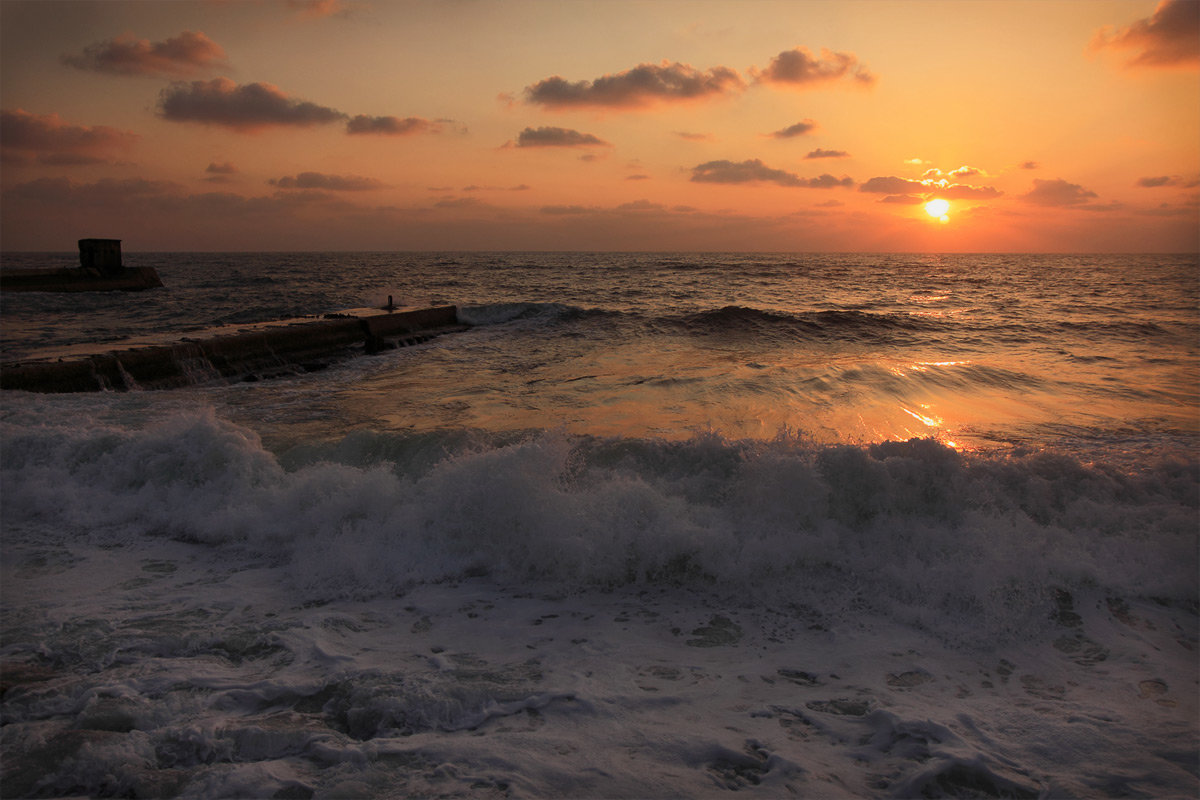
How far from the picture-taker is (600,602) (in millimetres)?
4086

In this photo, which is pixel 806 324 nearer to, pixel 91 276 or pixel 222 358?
pixel 222 358

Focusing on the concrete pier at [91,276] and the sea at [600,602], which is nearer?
the sea at [600,602]

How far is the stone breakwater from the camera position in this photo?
9.43 meters

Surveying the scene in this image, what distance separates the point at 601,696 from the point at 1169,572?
4.04 meters

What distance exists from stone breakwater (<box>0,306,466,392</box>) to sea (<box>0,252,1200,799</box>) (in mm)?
1081

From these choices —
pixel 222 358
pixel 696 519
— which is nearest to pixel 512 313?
pixel 222 358

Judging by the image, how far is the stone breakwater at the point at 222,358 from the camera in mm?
9430

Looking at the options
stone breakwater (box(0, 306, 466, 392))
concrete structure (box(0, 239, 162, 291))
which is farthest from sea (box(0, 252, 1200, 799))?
concrete structure (box(0, 239, 162, 291))

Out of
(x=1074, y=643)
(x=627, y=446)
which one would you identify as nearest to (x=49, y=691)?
(x=627, y=446)

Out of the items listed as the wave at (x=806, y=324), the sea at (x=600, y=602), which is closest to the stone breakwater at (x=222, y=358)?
the sea at (x=600, y=602)

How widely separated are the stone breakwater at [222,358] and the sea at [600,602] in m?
1.08

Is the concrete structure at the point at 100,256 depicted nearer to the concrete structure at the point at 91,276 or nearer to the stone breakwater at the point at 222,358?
the concrete structure at the point at 91,276

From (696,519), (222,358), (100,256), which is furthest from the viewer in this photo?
(100,256)

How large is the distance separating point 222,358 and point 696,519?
10.5m
